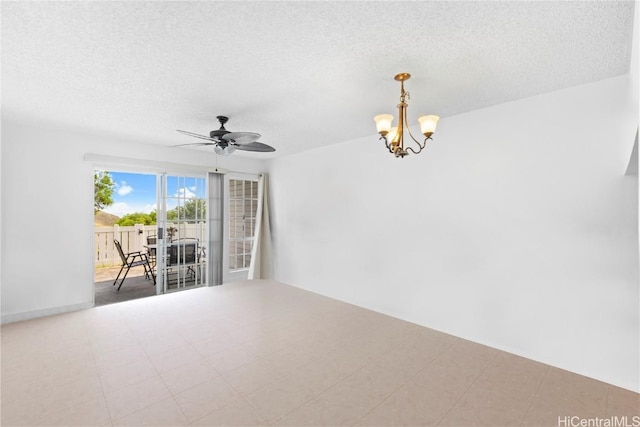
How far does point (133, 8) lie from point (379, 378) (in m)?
2.88

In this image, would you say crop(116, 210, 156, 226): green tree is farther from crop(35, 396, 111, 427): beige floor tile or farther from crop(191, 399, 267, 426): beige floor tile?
crop(191, 399, 267, 426): beige floor tile

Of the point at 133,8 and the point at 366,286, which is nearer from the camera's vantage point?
the point at 133,8

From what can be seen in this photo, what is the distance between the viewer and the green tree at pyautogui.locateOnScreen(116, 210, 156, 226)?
26.0 feet

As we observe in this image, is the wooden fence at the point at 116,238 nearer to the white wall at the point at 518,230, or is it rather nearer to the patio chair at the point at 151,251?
the patio chair at the point at 151,251

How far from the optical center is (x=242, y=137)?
2766 millimetres

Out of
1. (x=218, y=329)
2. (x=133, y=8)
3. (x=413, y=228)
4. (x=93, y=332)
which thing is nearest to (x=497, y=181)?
(x=413, y=228)

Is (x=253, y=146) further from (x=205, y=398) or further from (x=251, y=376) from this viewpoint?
(x=205, y=398)

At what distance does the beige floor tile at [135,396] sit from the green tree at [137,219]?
22.3 ft

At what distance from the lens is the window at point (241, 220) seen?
565cm

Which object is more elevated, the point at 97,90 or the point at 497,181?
the point at 97,90

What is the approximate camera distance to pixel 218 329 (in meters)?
3.23

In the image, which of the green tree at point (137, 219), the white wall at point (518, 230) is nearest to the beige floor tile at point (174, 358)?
the white wall at point (518, 230)

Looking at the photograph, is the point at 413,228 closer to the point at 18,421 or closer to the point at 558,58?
the point at 558,58

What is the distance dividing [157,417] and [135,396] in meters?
0.35
